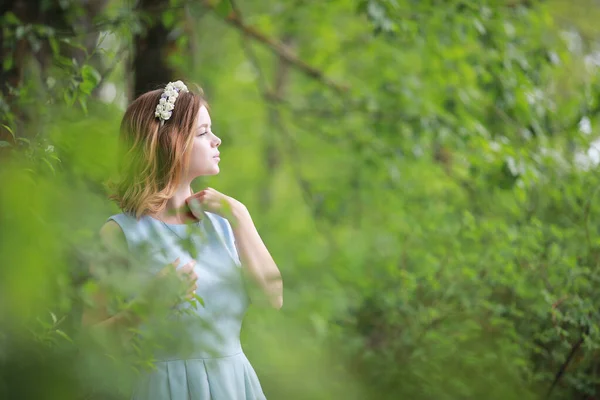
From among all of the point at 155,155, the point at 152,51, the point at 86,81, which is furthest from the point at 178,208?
the point at 152,51

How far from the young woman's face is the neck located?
0.07 m

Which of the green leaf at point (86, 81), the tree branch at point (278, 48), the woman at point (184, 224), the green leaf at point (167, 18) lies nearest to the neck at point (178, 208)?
the woman at point (184, 224)

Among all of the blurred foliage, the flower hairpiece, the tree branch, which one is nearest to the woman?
the flower hairpiece

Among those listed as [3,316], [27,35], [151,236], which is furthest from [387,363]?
[3,316]

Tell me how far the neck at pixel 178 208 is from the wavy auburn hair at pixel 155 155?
0.05 metres

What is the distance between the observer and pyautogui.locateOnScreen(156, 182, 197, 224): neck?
A: 2.19m

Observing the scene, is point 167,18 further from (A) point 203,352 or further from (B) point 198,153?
(A) point 203,352

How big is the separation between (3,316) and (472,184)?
189 inches

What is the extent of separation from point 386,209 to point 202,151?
14.1 ft

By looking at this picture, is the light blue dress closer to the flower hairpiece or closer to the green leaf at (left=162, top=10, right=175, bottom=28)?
the flower hairpiece

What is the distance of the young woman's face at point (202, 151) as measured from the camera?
2.20 meters

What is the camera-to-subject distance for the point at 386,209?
6.30 metres

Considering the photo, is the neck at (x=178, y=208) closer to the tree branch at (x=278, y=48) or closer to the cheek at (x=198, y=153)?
the cheek at (x=198, y=153)

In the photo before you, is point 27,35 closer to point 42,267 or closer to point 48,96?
point 48,96
